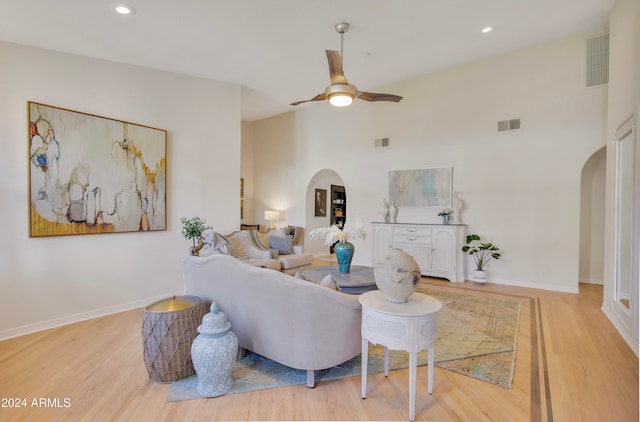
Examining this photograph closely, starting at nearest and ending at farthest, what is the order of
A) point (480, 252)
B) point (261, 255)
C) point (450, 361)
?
point (450, 361) < point (261, 255) < point (480, 252)

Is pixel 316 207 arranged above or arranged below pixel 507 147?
below

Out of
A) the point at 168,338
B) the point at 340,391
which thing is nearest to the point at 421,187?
the point at 340,391

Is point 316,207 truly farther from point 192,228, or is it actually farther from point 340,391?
point 340,391

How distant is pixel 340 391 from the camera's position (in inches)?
83.7

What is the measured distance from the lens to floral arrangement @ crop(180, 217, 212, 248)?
4.30m

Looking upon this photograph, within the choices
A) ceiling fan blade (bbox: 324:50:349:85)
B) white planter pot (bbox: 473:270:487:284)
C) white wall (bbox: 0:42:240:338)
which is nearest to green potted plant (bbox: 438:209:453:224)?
white planter pot (bbox: 473:270:487:284)

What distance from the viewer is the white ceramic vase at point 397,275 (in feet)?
5.98

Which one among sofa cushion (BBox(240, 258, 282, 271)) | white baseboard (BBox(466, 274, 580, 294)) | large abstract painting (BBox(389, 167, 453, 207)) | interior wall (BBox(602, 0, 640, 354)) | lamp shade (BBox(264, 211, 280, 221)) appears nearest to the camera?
interior wall (BBox(602, 0, 640, 354))

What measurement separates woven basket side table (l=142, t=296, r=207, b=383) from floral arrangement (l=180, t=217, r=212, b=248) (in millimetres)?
2134

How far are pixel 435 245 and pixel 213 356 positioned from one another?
4422mm

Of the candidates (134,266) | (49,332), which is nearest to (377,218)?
(134,266)

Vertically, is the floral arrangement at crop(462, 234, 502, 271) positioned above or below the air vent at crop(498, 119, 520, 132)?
below

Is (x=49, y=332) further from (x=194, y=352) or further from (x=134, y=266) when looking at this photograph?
(x=194, y=352)

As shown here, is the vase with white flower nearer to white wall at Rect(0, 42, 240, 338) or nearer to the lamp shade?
white wall at Rect(0, 42, 240, 338)
